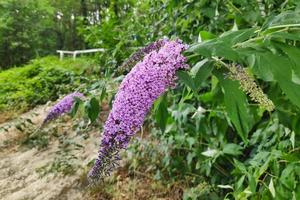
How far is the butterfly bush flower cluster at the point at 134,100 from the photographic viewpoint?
1.05 m

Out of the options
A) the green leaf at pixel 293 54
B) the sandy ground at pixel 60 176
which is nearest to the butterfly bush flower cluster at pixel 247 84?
the green leaf at pixel 293 54

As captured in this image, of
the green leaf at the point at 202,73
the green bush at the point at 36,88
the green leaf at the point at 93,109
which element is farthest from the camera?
the green bush at the point at 36,88

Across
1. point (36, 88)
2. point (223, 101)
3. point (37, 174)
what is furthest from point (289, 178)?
point (36, 88)

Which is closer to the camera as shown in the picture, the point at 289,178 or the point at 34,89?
the point at 289,178

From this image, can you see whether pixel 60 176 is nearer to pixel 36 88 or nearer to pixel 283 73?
pixel 283 73

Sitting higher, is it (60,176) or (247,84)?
(247,84)

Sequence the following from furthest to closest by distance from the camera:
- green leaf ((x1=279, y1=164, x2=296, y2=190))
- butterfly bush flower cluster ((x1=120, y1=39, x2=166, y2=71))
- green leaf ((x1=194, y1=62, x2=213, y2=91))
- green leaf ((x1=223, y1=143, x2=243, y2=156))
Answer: green leaf ((x1=223, y1=143, x2=243, y2=156)) < green leaf ((x1=279, y1=164, x2=296, y2=190)) < butterfly bush flower cluster ((x1=120, y1=39, x2=166, y2=71)) < green leaf ((x1=194, y1=62, x2=213, y2=91))

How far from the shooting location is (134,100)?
1.05 meters

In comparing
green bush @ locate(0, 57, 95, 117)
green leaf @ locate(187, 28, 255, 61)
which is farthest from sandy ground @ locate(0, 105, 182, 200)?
green leaf @ locate(187, 28, 255, 61)

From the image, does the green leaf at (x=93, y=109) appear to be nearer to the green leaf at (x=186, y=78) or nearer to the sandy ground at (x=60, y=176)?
the green leaf at (x=186, y=78)

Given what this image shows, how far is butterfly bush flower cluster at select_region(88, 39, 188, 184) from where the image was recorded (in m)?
1.05

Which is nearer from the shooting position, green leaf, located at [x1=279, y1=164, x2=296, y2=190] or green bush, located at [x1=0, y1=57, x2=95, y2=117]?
green leaf, located at [x1=279, y1=164, x2=296, y2=190]

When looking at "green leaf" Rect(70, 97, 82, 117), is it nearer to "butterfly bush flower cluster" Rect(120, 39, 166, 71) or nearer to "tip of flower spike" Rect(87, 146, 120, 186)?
"butterfly bush flower cluster" Rect(120, 39, 166, 71)

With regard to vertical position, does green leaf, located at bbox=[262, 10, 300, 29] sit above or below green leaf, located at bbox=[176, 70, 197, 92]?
above
